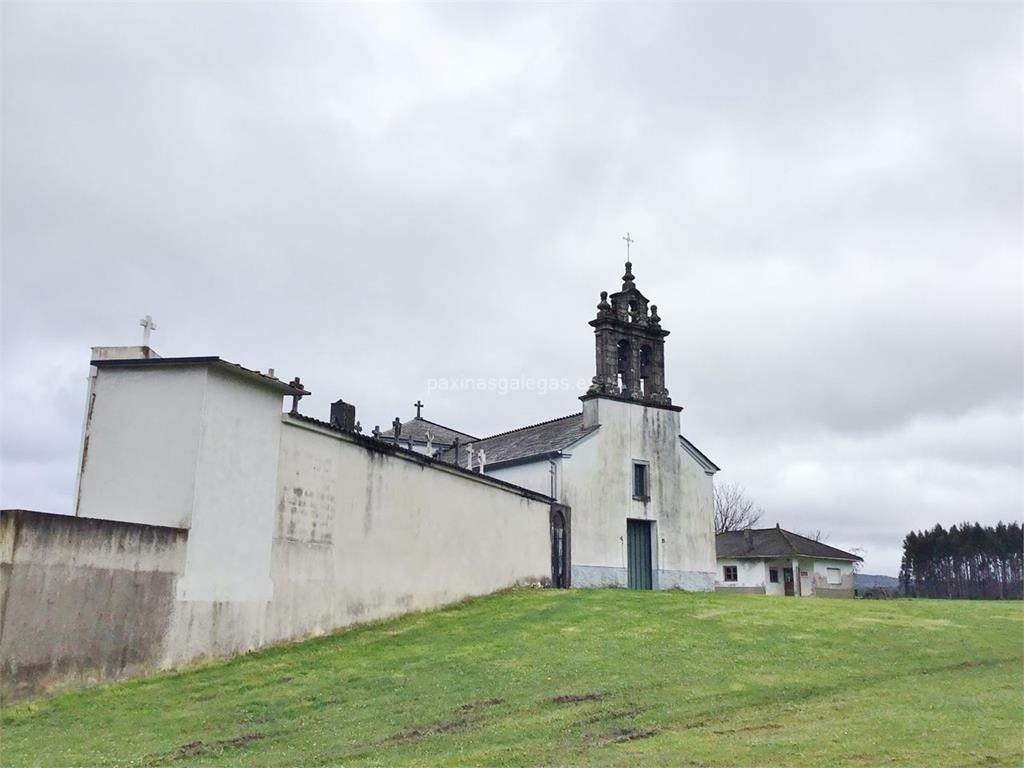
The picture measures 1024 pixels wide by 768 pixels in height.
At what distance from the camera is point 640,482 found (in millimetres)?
32469

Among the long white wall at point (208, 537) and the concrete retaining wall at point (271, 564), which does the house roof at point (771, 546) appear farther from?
the long white wall at point (208, 537)

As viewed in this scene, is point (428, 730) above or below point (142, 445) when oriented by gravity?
below

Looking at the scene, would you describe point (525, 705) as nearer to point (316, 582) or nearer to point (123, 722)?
point (123, 722)

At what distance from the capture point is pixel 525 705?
12055 millimetres

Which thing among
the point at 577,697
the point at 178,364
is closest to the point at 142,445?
the point at 178,364

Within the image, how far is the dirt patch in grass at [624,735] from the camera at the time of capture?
998cm

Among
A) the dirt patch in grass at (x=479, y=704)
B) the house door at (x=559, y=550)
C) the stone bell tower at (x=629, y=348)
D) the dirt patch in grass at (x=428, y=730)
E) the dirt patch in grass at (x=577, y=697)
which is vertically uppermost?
the stone bell tower at (x=629, y=348)

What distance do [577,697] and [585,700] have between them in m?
0.21

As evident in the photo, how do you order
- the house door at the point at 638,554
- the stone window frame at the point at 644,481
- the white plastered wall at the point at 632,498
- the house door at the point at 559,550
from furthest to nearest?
the stone window frame at the point at 644,481 → the house door at the point at 638,554 → the white plastered wall at the point at 632,498 → the house door at the point at 559,550

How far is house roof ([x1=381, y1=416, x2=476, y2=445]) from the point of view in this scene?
139ft

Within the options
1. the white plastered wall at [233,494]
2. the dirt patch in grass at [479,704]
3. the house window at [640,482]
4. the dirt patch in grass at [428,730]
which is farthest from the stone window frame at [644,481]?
the dirt patch in grass at [428,730]

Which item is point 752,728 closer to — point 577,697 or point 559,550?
point 577,697

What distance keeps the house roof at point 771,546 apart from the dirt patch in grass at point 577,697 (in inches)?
1535

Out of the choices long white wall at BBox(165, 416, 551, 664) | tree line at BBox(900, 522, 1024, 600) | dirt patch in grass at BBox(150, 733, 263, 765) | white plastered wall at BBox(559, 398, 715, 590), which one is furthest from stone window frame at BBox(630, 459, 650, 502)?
tree line at BBox(900, 522, 1024, 600)
